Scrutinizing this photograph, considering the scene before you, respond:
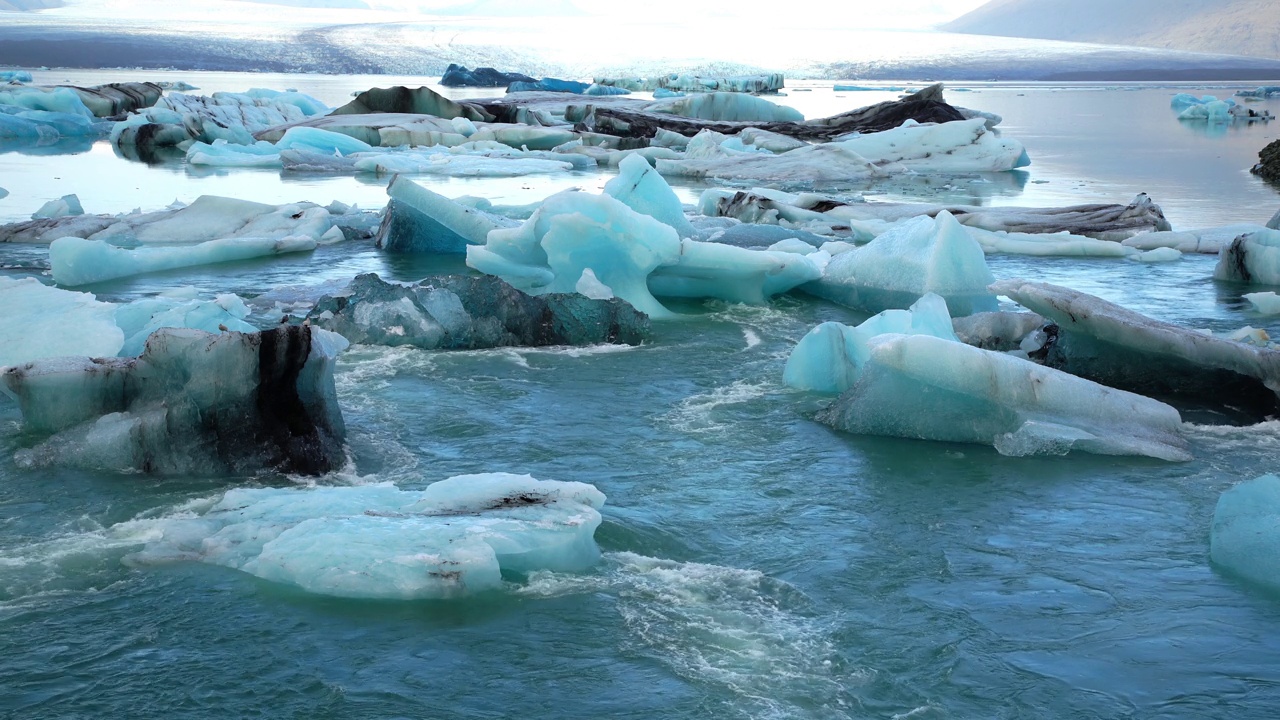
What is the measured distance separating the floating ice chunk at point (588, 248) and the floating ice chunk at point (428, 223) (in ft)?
4.07

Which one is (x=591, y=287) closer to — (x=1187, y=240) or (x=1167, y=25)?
(x=1187, y=240)

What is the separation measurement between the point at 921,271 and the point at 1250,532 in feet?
12.3

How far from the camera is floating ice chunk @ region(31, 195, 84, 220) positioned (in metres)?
10.2

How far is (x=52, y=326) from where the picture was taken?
537 centimetres

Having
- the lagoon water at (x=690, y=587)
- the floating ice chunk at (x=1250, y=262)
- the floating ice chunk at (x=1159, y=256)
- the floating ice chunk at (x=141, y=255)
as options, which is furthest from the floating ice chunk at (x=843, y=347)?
the floating ice chunk at (x=141, y=255)

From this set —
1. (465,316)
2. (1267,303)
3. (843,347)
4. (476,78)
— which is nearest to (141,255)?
(465,316)

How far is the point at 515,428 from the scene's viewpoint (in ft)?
16.0

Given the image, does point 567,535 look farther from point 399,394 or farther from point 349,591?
point 399,394

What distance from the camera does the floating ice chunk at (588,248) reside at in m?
6.69

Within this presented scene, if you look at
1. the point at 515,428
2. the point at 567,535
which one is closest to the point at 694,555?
the point at 567,535

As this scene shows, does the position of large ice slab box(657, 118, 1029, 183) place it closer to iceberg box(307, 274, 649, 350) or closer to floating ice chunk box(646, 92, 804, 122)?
floating ice chunk box(646, 92, 804, 122)

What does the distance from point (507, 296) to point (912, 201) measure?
8206 millimetres

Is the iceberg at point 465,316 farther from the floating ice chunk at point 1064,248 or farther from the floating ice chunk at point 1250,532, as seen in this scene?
the floating ice chunk at point 1064,248

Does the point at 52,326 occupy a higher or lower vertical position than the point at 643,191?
lower
